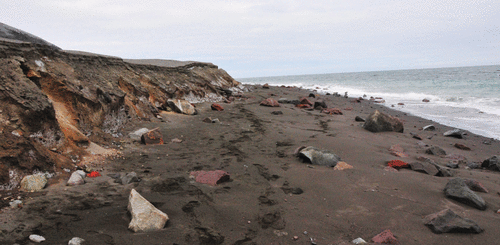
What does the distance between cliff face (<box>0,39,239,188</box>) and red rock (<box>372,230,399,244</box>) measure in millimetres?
3631

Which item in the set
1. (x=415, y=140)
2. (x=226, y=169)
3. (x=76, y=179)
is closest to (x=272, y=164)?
(x=226, y=169)

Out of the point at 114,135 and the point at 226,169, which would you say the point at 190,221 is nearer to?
the point at 226,169

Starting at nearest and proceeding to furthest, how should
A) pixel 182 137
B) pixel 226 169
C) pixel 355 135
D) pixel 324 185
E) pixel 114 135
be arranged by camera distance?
pixel 324 185 < pixel 226 169 < pixel 114 135 < pixel 182 137 < pixel 355 135

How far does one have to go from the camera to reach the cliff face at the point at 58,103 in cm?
309

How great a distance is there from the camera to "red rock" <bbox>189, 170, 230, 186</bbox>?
3568 mm

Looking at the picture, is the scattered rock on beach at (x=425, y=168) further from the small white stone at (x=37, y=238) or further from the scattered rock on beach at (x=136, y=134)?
the scattered rock on beach at (x=136, y=134)

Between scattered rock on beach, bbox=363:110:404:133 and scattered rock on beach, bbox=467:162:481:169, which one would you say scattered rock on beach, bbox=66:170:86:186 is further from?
scattered rock on beach, bbox=363:110:404:133

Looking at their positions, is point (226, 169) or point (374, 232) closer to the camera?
point (374, 232)

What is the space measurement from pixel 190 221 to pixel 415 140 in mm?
6427

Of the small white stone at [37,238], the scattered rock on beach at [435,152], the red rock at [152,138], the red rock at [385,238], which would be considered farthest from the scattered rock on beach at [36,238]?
the scattered rock on beach at [435,152]

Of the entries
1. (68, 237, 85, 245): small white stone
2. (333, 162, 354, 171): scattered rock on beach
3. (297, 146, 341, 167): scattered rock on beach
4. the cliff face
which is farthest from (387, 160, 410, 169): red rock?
the cliff face

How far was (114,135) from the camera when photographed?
5.24 meters

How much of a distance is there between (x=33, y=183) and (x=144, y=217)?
1392 mm

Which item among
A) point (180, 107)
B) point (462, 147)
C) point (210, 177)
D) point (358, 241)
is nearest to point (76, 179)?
point (210, 177)
